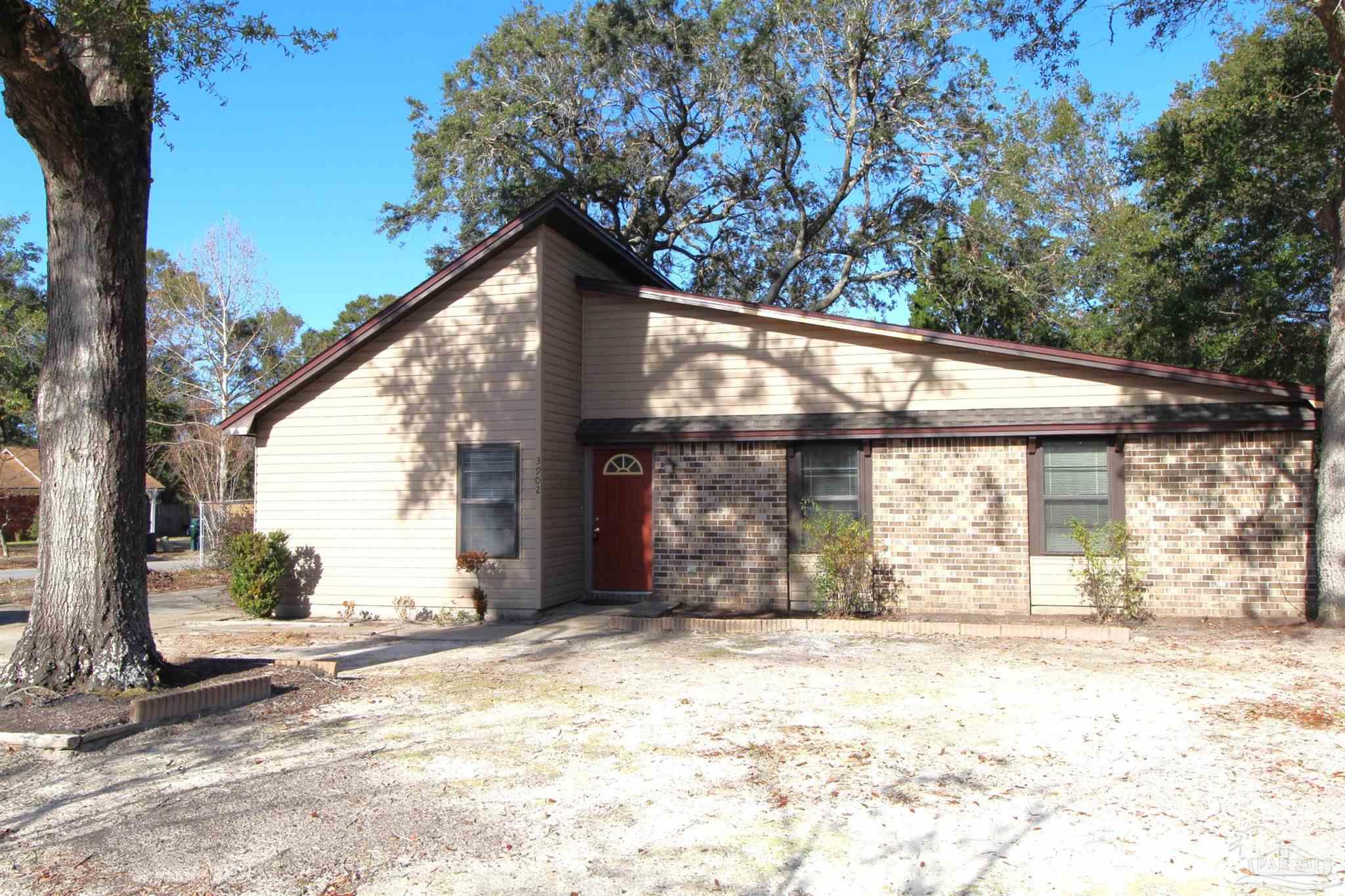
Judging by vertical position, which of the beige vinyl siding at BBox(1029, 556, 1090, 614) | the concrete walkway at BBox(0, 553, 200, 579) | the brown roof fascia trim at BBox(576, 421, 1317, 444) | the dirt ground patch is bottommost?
the concrete walkway at BBox(0, 553, 200, 579)

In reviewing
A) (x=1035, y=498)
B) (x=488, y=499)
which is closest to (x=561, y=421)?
(x=488, y=499)

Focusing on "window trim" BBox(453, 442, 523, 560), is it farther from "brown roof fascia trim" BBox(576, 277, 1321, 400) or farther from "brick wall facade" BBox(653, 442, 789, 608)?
"brown roof fascia trim" BBox(576, 277, 1321, 400)

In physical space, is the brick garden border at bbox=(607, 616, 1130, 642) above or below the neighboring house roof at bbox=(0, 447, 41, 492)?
below

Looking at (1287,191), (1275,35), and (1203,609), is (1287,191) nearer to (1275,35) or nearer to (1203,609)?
(1275,35)

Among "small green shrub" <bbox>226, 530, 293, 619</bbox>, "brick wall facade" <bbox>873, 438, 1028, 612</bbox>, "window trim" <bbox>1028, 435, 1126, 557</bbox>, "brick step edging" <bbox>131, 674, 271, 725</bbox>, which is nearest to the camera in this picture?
"brick step edging" <bbox>131, 674, 271, 725</bbox>

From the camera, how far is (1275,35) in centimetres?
1588

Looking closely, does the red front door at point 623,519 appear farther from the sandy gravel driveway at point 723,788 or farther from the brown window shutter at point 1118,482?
the brown window shutter at point 1118,482

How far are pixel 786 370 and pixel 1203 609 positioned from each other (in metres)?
5.92

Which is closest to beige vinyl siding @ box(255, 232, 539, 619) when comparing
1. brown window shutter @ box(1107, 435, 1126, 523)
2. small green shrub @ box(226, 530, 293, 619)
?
small green shrub @ box(226, 530, 293, 619)

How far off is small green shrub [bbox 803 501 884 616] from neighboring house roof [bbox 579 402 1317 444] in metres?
1.25

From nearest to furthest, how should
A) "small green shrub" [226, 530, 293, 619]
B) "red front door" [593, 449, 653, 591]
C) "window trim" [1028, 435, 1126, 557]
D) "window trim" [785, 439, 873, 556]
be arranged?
"window trim" [1028, 435, 1126, 557]
"window trim" [785, 439, 873, 556]
"small green shrub" [226, 530, 293, 619]
"red front door" [593, 449, 653, 591]

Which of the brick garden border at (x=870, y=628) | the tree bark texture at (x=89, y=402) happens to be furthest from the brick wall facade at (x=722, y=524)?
Answer: the tree bark texture at (x=89, y=402)

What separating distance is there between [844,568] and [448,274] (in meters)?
6.56

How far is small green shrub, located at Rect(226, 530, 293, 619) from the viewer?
521 inches
